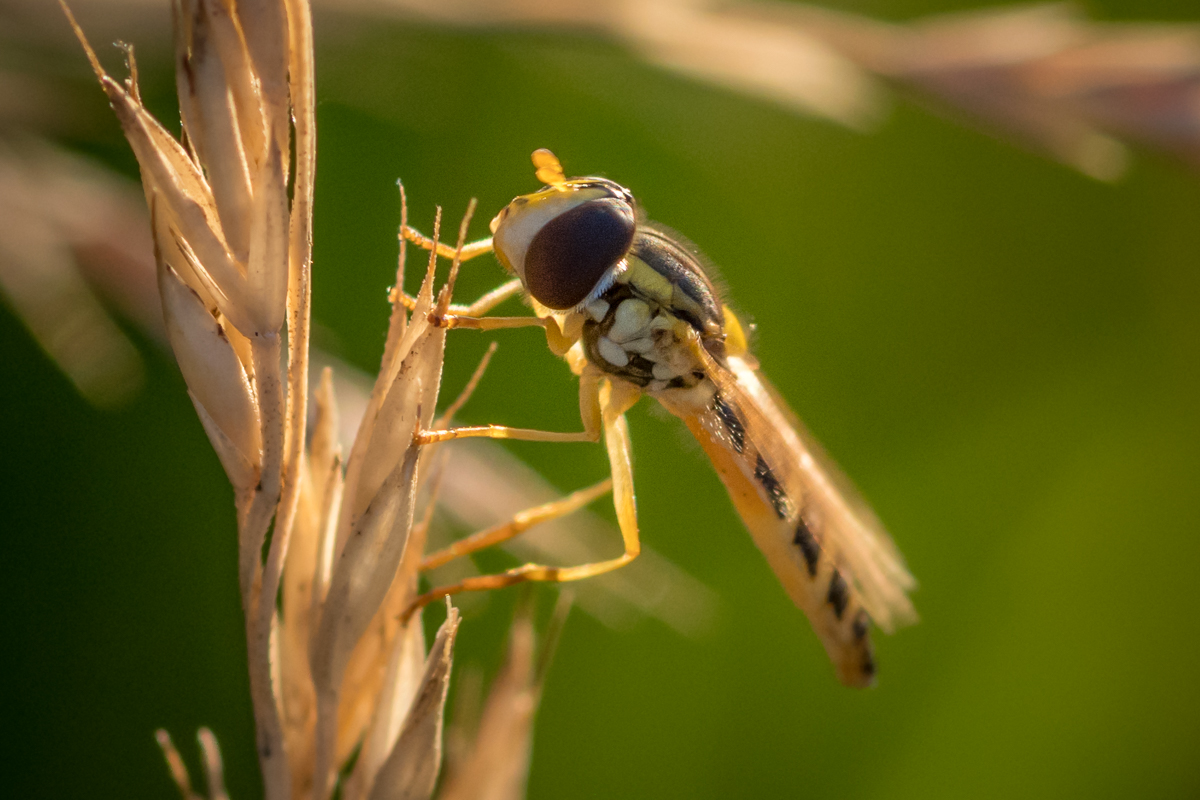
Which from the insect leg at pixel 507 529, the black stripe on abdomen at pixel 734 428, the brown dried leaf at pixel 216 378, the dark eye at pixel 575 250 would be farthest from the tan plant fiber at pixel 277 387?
the black stripe on abdomen at pixel 734 428

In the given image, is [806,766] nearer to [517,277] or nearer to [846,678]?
[846,678]

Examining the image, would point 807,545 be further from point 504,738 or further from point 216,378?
point 216,378

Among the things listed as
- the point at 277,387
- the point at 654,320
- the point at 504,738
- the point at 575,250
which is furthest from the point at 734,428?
the point at 277,387

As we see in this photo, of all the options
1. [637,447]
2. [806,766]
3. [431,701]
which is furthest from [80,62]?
[806,766]

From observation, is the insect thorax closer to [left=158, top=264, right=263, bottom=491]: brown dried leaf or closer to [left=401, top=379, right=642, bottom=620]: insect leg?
[left=401, top=379, right=642, bottom=620]: insect leg

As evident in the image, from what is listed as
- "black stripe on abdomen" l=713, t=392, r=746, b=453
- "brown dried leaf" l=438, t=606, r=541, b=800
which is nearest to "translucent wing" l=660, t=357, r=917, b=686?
"black stripe on abdomen" l=713, t=392, r=746, b=453

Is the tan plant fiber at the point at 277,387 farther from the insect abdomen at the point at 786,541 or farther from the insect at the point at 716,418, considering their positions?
the insect abdomen at the point at 786,541

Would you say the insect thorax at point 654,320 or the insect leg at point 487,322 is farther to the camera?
the insect thorax at point 654,320
